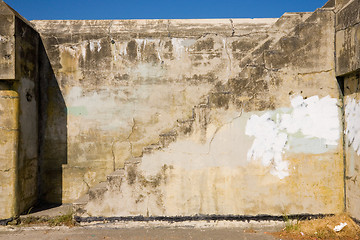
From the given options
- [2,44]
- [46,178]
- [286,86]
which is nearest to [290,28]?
[286,86]

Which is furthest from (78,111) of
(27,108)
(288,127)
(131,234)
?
(288,127)

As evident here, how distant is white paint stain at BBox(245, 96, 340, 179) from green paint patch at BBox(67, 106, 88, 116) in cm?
334

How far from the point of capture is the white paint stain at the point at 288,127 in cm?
479

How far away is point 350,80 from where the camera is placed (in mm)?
4613

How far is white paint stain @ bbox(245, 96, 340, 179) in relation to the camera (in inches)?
189

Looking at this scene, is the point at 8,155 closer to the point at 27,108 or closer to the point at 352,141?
the point at 27,108

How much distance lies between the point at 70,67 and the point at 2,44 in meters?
1.28

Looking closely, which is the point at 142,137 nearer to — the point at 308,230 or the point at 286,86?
the point at 286,86

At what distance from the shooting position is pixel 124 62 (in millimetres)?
5777

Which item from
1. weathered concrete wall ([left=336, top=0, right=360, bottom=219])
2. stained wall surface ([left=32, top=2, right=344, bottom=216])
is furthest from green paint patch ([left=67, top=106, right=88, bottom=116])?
weathered concrete wall ([left=336, top=0, right=360, bottom=219])

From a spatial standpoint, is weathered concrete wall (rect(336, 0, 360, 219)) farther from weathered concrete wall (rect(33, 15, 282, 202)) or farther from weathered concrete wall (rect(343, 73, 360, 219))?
weathered concrete wall (rect(33, 15, 282, 202))

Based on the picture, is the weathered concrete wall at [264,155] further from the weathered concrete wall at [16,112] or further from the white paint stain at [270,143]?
the weathered concrete wall at [16,112]

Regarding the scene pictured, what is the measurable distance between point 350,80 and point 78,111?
5.16 m

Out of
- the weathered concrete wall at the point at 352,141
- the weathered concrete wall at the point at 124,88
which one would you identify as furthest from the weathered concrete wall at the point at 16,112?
the weathered concrete wall at the point at 352,141
